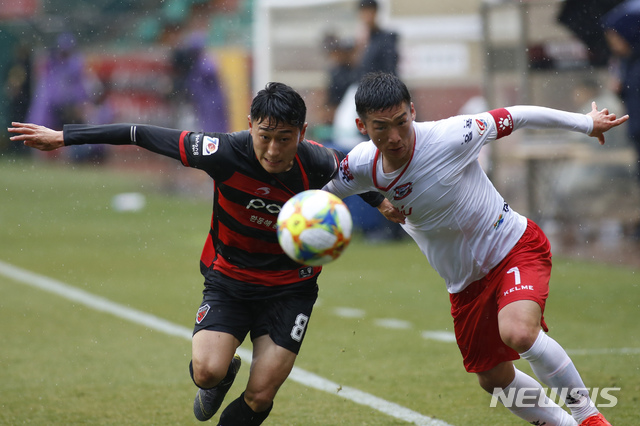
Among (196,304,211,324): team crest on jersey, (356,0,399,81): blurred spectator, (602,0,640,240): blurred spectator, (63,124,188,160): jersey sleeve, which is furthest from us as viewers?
(356,0,399,81): blurred spectator

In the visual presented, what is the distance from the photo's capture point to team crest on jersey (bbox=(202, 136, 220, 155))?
4469 millimetres

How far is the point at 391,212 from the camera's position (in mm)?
4730

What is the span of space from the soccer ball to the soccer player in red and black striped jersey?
A: 0.45 meters

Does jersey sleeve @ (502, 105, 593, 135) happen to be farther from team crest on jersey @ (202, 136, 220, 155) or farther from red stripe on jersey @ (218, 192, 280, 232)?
team crest on jersey @ (202, 136, 220, 155)

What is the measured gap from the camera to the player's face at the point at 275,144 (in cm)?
428

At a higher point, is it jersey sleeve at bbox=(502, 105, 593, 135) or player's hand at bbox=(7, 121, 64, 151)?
jersey sleeve at bbox=(502, 105, 593, 135)

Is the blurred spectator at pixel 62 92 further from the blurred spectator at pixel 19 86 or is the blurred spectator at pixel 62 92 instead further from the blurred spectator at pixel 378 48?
the blurred spectator at pixel 378 48

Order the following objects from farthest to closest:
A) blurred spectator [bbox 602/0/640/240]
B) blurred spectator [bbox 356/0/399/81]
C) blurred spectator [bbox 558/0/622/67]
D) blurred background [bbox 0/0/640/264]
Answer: blurred background [bbox 0/0/640/264], blurred spectator [bbox 558/0/622/67], blurred spectator [bbox 356/0/399/81], blurred spectator [bbox 602/0/640/240]

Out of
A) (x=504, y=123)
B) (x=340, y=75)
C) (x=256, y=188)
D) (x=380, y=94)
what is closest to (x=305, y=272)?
(x=256, y=188)

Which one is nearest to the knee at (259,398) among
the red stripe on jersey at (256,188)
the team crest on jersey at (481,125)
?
the red stripe on jersey at (256,188)

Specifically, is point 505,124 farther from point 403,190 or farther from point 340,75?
point 340,75

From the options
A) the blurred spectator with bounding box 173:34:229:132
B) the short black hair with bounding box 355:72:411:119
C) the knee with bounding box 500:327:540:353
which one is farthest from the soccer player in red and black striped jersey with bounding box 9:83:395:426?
the blurred spectator with bounding box 173:34:229:132

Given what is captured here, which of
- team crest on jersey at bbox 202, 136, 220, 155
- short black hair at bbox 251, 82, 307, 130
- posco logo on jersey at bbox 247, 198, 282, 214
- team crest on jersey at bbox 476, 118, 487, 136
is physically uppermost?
short black hair at bbox 251, 82, 307, 130

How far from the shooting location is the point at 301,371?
626 cm
